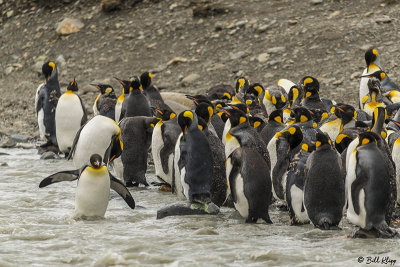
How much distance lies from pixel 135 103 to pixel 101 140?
4.59 feet

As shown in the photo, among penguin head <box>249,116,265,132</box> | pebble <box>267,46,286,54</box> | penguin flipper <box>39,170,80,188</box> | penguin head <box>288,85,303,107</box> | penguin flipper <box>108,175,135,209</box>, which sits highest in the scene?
pebble <box>267,46,286,54</box>

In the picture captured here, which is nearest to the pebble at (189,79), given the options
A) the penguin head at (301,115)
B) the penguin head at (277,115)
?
the penguin head at (277,115)

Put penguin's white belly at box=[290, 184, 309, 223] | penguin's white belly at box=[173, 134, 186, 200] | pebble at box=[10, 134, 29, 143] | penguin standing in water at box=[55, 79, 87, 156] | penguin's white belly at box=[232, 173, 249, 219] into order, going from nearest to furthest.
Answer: penguin's white belly at box=[290, 184, 309, 223] → penguin's white belly at box=[232, 173, 249, 219] → penguin's white belly at box=[173, 134, 186, 200] → penguin standing in water at box=[55, 79, 87, 156] → pebble at box=[10, 134, 29, 143]

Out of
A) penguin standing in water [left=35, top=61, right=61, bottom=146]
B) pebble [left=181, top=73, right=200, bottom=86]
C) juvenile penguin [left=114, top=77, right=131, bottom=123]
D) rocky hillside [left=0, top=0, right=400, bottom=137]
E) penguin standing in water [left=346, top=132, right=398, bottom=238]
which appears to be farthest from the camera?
pebble [left=181, top=73, right=200, bottom=86]

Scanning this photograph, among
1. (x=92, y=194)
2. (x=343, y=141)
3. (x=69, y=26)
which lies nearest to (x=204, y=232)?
(x=92, y=194)

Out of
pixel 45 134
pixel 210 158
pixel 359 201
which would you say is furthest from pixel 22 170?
pixel 359 201

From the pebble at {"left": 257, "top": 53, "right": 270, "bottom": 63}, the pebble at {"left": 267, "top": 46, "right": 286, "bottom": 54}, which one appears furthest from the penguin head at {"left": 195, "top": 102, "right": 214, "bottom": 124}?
the pebble at {"left": 267, "top": 46, "right": 286, "bottom": 54}

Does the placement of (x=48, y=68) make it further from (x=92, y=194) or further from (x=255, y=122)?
(x=92, y=194)

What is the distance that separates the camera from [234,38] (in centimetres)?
1483

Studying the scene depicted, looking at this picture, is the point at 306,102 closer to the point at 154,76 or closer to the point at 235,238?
the point at 235,238

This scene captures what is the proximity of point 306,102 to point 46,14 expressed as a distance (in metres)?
9.88

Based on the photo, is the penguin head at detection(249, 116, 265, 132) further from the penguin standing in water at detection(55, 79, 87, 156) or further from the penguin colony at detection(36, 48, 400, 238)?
the penguin standing in water at detection(55, 79, 87, 156)

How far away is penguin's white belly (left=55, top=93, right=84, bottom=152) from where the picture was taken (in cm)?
1059

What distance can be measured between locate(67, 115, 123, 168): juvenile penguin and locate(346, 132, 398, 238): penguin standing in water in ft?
9.68
